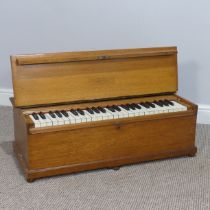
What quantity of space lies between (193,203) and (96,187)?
53 centimetres

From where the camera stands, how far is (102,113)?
7.98 ft

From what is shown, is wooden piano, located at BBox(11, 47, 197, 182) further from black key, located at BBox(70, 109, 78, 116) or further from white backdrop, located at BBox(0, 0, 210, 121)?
white backdrop, located at BBox(0, 0, 210, 121)

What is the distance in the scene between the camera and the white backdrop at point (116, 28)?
3.22 m

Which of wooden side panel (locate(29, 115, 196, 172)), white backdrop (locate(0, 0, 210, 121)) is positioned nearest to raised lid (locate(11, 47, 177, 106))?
wooden side panel (locate(29, 115, 196, 172))

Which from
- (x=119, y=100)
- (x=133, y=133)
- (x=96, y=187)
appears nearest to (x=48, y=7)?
(x=119, y=100)

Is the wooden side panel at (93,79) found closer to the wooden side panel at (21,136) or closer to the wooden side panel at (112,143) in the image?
the wooden side panel at (21,136)

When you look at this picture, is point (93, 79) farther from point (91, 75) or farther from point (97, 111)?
point (97, 111)

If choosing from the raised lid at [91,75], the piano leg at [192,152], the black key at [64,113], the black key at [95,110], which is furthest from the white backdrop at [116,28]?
the black key at [64,113]

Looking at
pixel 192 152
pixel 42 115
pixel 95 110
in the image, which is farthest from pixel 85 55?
pixel 192 152

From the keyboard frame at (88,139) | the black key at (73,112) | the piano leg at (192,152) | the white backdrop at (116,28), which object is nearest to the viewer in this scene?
the keyboard frame at (88,139)

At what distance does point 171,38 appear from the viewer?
329 centimetres

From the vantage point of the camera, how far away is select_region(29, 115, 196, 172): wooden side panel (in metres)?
2.33

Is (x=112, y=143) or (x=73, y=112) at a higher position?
(x=73, y=112)

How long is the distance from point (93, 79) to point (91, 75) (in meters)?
0.03
